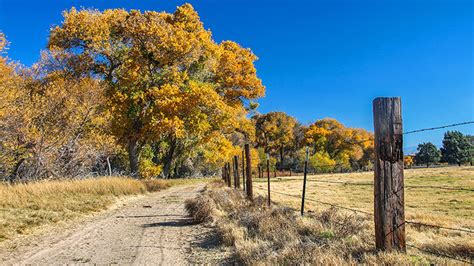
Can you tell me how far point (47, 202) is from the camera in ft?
40.8

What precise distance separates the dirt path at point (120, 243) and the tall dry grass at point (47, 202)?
2.64ft

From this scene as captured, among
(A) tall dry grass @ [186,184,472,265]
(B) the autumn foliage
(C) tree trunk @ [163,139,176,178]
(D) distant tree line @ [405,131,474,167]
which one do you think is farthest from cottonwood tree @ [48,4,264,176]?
(D) distant tree line @ [405,131,474,167]

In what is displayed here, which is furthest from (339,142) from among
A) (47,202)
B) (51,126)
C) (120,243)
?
(120,243)

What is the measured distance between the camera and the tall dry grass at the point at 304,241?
528 centimetres

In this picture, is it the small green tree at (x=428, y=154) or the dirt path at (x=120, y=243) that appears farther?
the small green tree at (x=428, y=154)

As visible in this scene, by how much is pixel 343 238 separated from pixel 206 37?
26.2 m

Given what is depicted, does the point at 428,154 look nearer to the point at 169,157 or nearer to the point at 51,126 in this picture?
the point at 169,157

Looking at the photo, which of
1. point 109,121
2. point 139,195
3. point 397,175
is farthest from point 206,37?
point 397,175

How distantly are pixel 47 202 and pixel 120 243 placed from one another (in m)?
5.22

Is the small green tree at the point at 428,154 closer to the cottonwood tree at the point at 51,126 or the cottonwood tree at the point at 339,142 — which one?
the cottonwood tree at the point at 339,142

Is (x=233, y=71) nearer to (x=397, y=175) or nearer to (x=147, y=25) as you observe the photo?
(x=147, y=25)

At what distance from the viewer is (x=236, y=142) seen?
61.7m

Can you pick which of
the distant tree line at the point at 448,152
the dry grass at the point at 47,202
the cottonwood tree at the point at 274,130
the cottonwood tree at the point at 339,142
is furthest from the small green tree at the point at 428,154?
the dry grass at the point at 47,202

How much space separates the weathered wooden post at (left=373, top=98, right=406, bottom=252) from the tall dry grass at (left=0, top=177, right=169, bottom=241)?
772cm
